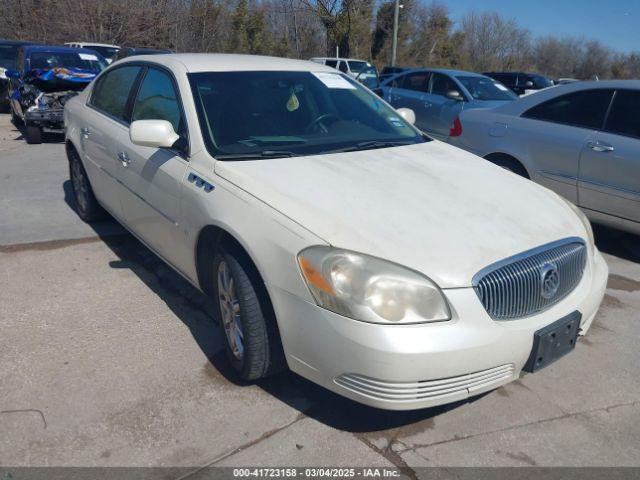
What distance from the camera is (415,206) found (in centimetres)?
274

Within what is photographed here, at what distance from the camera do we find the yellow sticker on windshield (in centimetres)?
366

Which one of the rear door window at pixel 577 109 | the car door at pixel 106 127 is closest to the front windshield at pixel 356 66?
the rear door window at pixel 577 109

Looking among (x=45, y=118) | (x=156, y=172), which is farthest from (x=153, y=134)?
(x=45, y=118)

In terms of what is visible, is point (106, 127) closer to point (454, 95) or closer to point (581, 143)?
point (581, 143)

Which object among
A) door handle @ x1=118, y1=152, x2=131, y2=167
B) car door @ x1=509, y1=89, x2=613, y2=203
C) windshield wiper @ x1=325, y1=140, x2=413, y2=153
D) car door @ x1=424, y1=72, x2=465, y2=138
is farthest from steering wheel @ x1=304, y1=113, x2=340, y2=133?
car door @ x1=424, y1=72, x2=465, y2=138

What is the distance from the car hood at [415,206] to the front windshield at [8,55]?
13.5 metres

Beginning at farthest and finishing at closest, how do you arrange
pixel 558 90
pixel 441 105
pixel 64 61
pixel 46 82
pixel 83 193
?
1. pixel 64 61
2. pixel 46 82
3. pixel 441 105
4. pixel 558 90
5. pixel 83 193

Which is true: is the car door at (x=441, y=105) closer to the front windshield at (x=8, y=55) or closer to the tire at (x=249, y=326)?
the tire at (x=249, y=326)

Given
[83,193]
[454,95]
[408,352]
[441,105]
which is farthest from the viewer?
[441,105]

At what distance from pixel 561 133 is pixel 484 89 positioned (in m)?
4.51

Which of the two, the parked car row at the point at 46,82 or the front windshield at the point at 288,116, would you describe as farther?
the parked car row at the point at 46,82

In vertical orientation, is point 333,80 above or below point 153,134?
above

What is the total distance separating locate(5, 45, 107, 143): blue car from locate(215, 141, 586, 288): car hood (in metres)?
8.02

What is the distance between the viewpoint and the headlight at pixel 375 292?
7.51 ft
